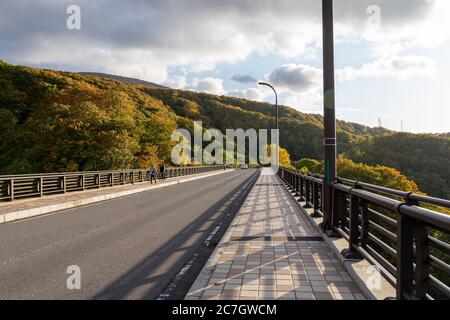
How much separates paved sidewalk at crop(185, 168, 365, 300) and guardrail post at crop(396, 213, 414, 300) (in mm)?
744

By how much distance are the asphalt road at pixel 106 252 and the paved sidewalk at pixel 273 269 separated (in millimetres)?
436

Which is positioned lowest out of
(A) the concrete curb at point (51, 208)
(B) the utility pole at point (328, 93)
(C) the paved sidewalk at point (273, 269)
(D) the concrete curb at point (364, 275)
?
(A) the concrete curb at point (51, 208)

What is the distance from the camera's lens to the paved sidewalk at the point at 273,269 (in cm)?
444

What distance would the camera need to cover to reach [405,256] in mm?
3598

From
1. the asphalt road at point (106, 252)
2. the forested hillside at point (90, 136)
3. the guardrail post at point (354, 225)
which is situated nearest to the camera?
the asphalt road at point (106, 252)

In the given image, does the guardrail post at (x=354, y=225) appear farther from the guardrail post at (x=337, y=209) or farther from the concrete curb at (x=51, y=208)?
the concrete curb at (x=51, y=208)

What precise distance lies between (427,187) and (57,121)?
261 ft

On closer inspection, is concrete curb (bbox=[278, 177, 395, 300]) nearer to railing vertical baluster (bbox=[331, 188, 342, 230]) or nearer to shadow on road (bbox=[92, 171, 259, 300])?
railing vertical baluster (bbox=[331, 188, 342, 230])

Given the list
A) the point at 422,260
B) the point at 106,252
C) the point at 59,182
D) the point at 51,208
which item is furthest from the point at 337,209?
the point at 59,182

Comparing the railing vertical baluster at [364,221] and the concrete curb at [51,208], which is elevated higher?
the railing vertical baluster at [364,221]

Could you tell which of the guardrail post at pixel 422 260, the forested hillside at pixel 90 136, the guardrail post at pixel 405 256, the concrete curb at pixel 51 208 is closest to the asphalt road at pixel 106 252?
the concrete curb at pixel 51 208

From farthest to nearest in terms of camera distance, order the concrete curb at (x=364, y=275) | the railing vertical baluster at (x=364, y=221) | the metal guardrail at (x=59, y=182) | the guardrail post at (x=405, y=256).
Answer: the metal guardrail at (x=59, y=182) < the railing vertical baluster at (x=364, y=221) < the concrete curb at (x=364, y=275) < the guardrail post at (x=405, y=256)

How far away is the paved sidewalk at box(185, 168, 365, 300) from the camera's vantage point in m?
4.44

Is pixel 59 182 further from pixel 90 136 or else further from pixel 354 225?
pixel 90 136
